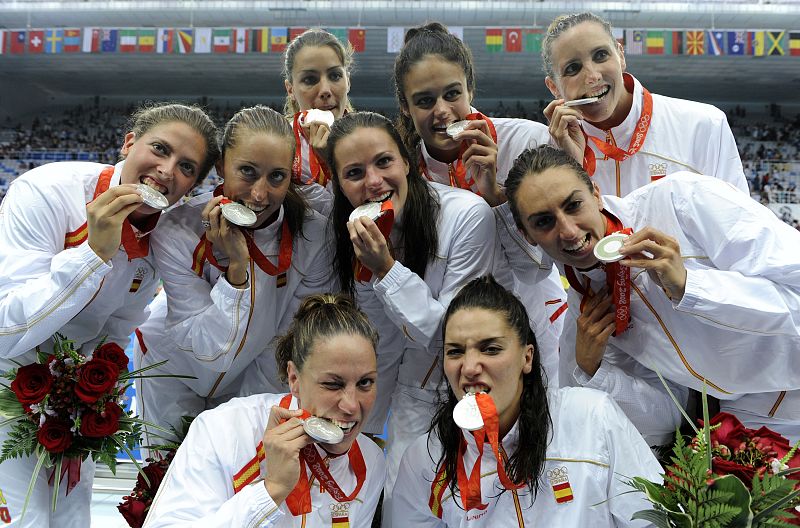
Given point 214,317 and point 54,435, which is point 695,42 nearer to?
point 214,317

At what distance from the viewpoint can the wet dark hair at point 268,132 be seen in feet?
10.6

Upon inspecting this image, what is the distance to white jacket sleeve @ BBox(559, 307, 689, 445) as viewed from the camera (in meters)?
2.96

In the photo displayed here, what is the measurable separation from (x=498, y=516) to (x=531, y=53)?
21862mm

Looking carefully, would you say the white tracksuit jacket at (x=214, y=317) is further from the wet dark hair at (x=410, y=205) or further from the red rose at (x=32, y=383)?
the red rose at (x=32, y=383)

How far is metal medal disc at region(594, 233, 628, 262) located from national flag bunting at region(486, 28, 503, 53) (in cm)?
1993

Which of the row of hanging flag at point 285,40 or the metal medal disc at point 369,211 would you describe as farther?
the row of hanging flag at point 285,40

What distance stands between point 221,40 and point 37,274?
20.8m

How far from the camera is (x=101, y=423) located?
9.89 feet

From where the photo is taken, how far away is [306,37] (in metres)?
4.29

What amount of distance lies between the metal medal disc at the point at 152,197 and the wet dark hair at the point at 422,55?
4.12ft

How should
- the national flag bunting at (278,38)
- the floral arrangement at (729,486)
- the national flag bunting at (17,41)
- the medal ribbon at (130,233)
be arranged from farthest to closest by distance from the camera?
the national flag bunting at (17,41) < the national flag bunting at (278,38) < the medal ribbon at (130,233) < the floral arrangement at (729,486)

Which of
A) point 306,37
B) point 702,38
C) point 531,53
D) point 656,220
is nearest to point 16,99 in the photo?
point 531,53

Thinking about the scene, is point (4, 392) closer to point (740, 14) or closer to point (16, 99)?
point (740, 14)

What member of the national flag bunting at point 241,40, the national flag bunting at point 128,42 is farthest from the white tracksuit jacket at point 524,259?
the national flag bunting at point 128,42
